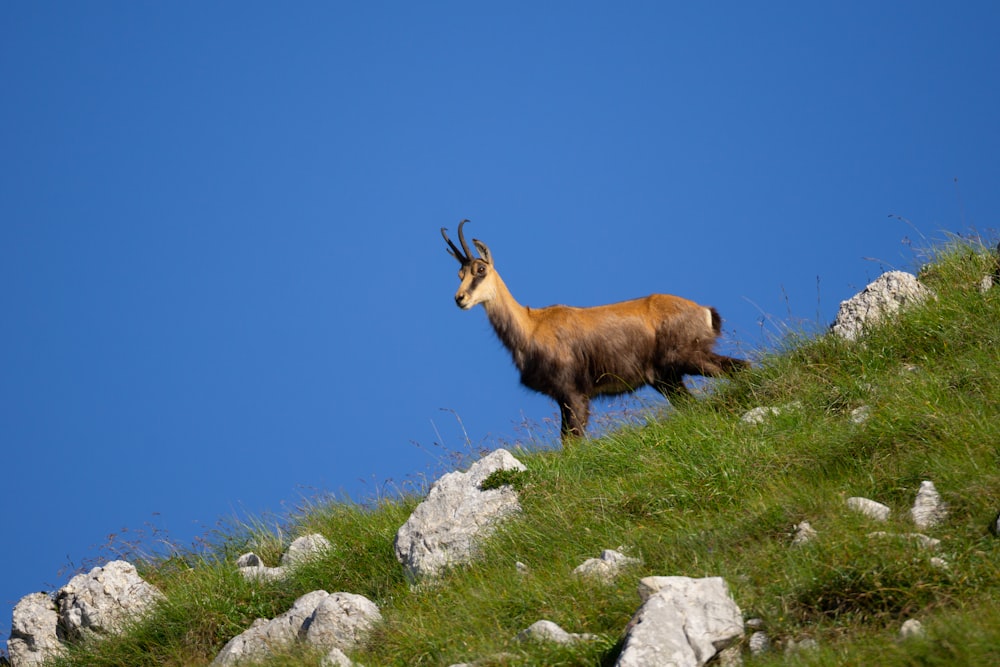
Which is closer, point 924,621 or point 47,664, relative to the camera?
point 924,621

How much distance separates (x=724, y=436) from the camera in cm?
765

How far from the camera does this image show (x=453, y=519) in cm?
759

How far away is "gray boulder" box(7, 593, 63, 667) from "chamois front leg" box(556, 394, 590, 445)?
5.23m

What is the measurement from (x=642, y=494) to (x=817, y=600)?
2132 millimetres

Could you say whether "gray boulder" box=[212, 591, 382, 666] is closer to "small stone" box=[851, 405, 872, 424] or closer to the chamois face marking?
"small stone" box=[851, 405, 872, 424]

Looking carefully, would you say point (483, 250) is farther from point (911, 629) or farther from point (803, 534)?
point (911, 629)

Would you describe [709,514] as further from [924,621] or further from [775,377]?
[775,377]

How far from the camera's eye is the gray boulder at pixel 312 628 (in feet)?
21.4

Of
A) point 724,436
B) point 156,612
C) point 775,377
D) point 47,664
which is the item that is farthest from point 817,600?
point 47,664

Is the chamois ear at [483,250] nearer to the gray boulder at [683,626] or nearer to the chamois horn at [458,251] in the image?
the chamois horn at [458,251]

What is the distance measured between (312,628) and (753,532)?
285 cm

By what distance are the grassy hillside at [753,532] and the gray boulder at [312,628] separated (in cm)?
22

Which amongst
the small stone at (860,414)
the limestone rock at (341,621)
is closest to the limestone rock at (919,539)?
the small stone at (860,414)

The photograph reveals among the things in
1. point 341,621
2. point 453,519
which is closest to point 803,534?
point 453,519
